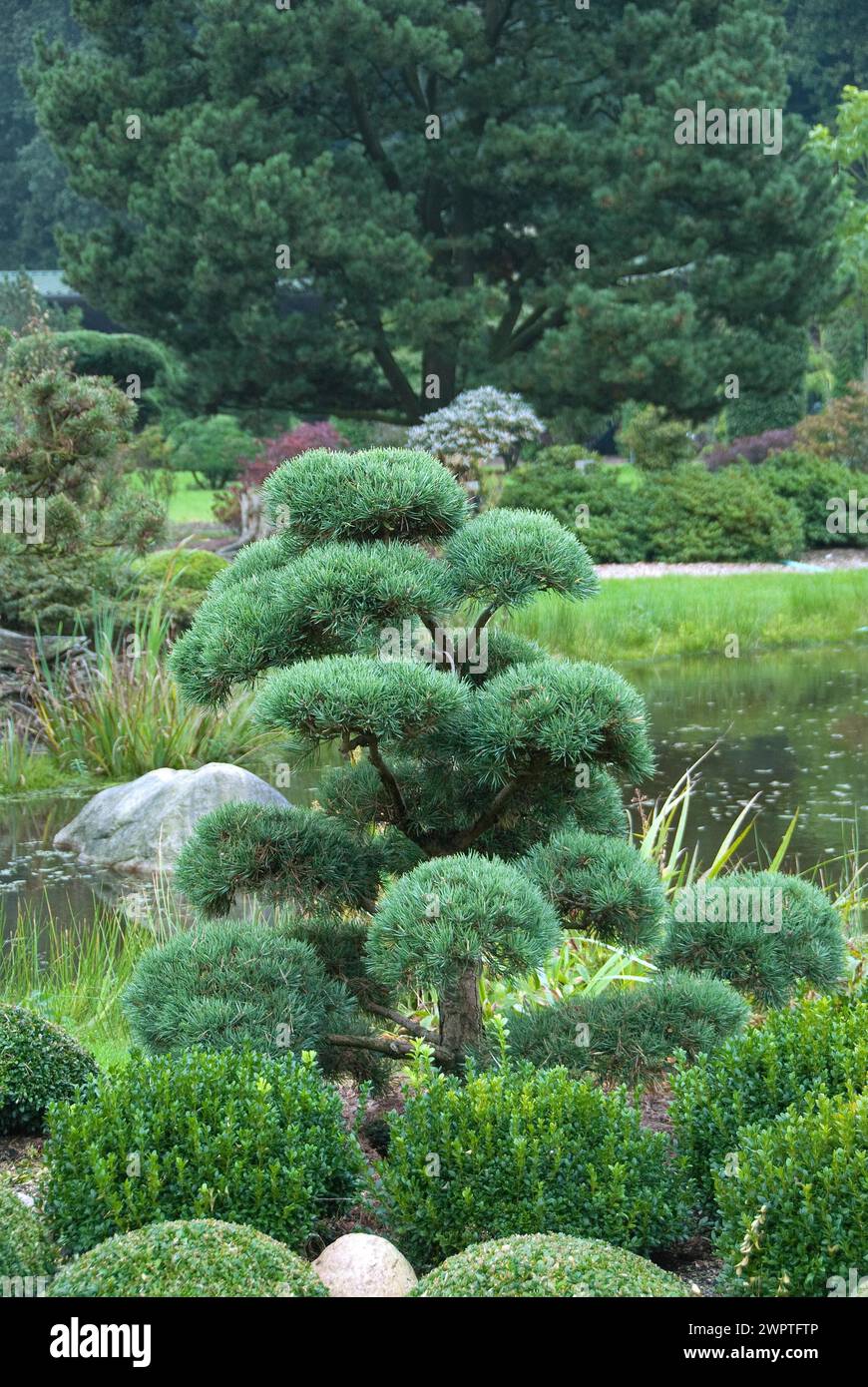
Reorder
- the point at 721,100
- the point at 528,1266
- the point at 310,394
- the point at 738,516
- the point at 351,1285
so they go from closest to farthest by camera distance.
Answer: the point at 528,1266
the point at 351,1285
the point at 738,516
the point at 721,100
the point at 310,394

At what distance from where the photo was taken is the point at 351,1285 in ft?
8.27

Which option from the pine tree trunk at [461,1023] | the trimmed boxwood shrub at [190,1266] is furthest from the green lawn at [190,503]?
the trimmed boxwood shrub at [190,1266]

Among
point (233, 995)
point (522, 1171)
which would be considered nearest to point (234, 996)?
point (233, 995)

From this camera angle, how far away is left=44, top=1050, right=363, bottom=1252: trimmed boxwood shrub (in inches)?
104

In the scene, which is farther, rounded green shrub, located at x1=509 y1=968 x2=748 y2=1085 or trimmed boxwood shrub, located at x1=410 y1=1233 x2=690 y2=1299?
rounded green shrub, located at x1=509 y1=968 x2=748 y2=1085

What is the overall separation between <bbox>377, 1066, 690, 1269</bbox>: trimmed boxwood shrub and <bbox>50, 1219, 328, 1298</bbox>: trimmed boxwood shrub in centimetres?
33

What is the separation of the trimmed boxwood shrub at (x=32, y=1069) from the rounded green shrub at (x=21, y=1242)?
533mm

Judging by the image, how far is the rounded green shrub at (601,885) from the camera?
3.36m

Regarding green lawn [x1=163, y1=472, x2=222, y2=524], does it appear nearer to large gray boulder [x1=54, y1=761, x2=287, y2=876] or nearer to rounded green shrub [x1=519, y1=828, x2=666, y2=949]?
large gray boulder [x1=54, y1=761, x2=287, y2=876]

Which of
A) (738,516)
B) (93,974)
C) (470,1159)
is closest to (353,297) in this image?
(738,516)

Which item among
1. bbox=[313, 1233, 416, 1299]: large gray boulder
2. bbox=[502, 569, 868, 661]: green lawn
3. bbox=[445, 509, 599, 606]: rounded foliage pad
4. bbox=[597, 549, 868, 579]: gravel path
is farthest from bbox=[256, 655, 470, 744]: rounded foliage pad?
bbox=[597, 549, 868, 579]: gravel path

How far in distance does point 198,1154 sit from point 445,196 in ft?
66.0
